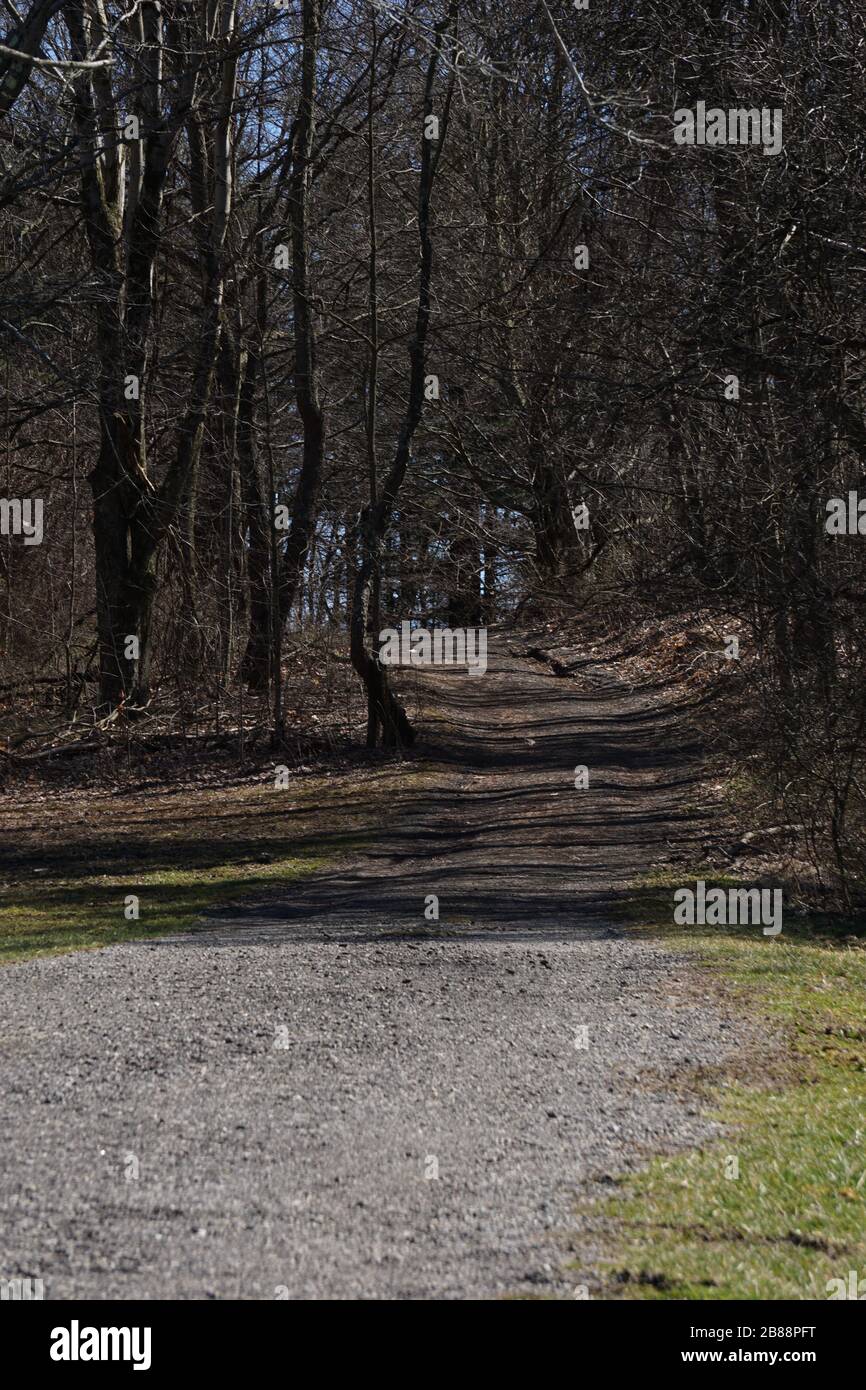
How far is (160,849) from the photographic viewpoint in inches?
672

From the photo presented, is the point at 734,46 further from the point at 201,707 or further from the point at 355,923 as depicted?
the point at 201,707

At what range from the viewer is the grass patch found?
43.5 ft

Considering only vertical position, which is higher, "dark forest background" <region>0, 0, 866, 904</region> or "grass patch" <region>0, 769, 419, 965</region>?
"dark forest background" <region>0, 0, 866, 904</region>

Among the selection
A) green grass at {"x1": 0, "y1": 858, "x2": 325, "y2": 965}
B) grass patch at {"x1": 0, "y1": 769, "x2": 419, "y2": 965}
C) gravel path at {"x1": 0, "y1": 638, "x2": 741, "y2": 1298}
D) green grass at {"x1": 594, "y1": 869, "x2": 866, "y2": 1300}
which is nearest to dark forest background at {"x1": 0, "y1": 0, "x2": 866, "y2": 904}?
grass patch at {"x1": 0, "y1": 769, "x2": 419, "y2": 965}

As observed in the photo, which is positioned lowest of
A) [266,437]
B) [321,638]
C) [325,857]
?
[325,857]

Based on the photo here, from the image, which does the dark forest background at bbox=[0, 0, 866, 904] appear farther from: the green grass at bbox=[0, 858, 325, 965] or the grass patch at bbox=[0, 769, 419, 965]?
the green grass at bbox=[0, 858, 325, 965]

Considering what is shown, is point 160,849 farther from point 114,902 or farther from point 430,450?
point 430,450

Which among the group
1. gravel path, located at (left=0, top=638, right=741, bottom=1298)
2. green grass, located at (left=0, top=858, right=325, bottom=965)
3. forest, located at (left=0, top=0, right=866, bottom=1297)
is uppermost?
forest, located at (left=0, top=0, right=866, bottom=1297)

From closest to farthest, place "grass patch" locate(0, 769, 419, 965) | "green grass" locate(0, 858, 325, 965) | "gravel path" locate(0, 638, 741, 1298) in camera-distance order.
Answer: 1. "gravel path" locate(0, 638, 741, 1298)
2. "green grass" locate(0, 858, 325, 965)
3. "grass patch" locate(0, 769, 419, 965)

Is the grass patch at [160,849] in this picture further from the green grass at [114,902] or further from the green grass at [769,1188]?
the green grass at [769,1188]

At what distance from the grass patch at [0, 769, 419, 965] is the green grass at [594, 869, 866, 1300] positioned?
234 inches

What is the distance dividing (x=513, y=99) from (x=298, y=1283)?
20316mm

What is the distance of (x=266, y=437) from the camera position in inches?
861

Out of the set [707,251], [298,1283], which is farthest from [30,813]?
[298,1283]
